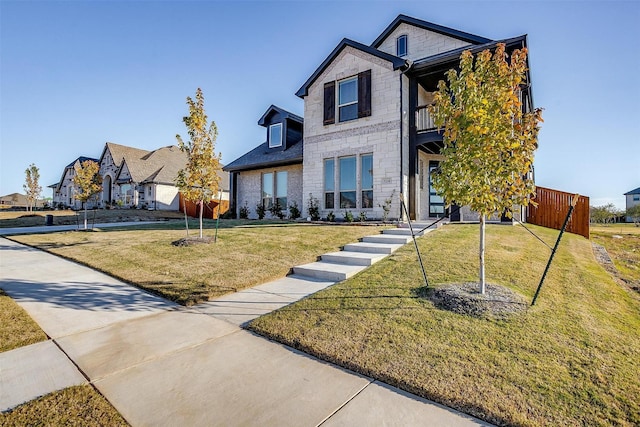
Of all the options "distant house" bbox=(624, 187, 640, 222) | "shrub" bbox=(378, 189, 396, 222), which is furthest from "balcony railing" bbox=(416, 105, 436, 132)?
"distant house" bbox=(624, 187, 640, 222)

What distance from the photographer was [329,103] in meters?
12.8

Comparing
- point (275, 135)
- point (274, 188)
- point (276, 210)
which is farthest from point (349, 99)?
point (276, 210)

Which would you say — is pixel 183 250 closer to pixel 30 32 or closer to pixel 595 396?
pixel 595 396

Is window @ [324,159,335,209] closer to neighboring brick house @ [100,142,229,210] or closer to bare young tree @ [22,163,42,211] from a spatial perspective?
neighboring brick house @ [100,142,229,210]

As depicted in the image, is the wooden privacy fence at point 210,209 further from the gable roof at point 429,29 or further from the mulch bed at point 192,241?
the gable roof at point 429,29

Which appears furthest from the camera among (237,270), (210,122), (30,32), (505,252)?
(30,32)

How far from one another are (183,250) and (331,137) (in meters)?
7.73

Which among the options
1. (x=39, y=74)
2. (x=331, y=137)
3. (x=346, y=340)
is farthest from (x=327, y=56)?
(x=346, y=340)

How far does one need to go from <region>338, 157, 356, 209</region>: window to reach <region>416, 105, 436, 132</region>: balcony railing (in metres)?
2.82

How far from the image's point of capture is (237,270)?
6016 mm

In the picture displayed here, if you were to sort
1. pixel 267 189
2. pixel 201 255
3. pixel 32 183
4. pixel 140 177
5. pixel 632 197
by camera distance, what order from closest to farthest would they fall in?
1. pixel 201 255
2. pixel 267 189
3. pixel 140 177
4. pixel 32 183
5. pixel 632 197

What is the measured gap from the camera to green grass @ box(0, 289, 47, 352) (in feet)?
10.3

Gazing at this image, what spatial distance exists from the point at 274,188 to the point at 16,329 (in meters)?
12.5

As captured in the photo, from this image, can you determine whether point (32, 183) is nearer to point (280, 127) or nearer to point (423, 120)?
point (280, 127)
